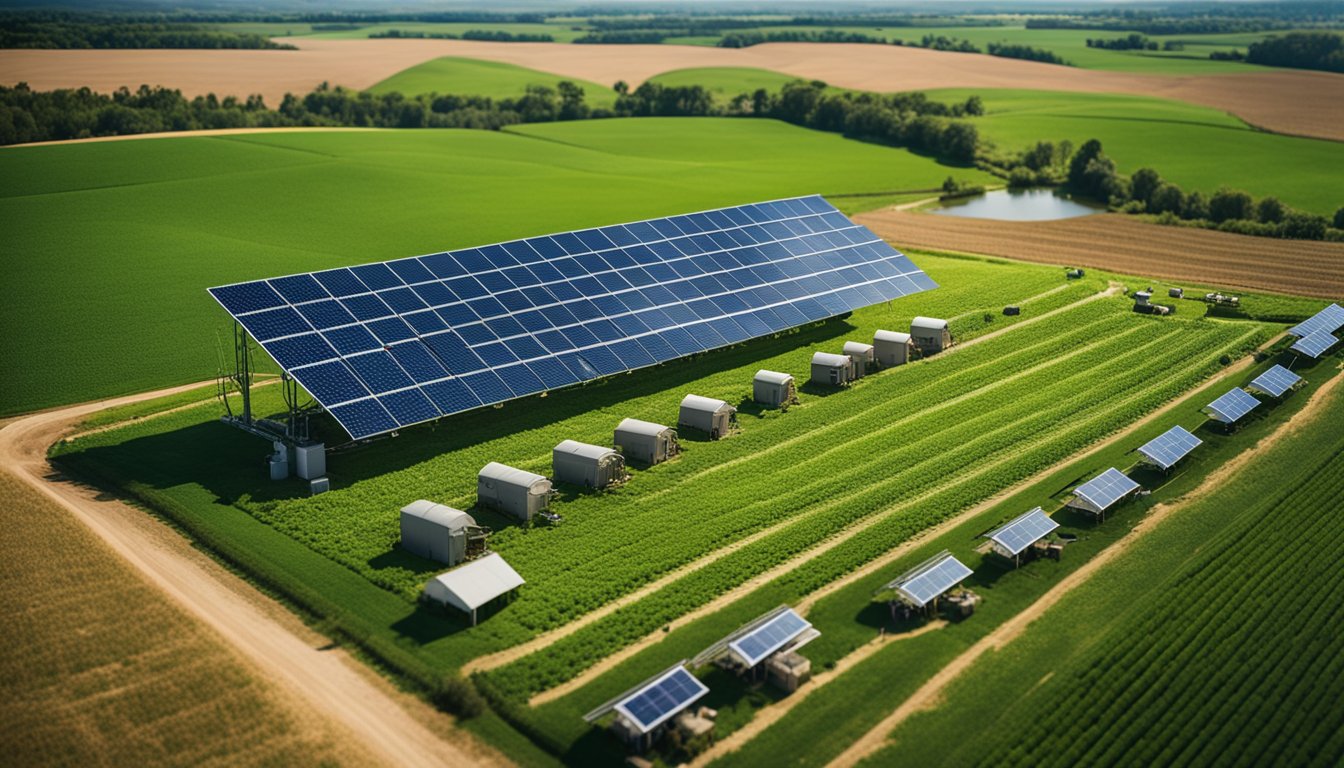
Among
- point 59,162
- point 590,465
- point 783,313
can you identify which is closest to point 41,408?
point 590,465

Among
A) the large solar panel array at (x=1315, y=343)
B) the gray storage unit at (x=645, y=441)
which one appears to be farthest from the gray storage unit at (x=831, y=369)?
the large solar panel array at (x=1315, y=343)

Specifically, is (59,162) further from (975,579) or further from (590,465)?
(975,579)

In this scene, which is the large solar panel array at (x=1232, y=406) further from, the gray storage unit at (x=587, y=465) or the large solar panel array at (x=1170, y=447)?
the gray storage unit at (x=587, y=465)

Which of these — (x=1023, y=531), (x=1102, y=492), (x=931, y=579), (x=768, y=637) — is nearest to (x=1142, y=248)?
(x=1102, y=492)

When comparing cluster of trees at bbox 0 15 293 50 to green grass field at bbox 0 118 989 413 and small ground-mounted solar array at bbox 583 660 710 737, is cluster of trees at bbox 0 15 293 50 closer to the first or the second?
green grass field at bbox 0 118 989 413

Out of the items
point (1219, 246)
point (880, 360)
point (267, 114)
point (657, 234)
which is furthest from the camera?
point (267, 114)

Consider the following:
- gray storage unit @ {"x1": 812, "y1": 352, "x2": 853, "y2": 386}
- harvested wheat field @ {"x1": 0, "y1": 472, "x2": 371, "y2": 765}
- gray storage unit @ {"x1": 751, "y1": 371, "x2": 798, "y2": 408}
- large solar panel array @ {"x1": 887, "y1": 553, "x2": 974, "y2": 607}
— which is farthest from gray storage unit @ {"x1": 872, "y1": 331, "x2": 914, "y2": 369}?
harvested wheat field @ {"x1": 0, "y1": 472, "x2": 371, "y2": 765}

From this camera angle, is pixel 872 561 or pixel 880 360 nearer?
pixel 872 561
